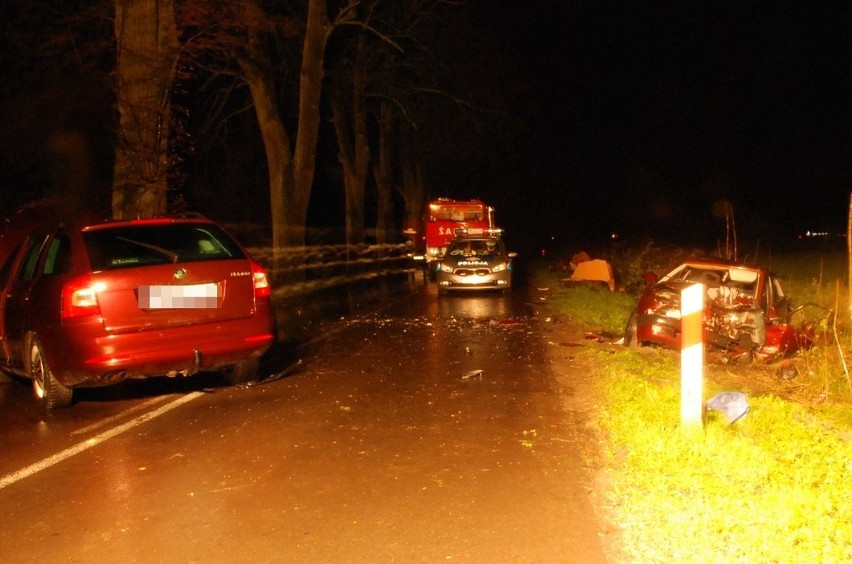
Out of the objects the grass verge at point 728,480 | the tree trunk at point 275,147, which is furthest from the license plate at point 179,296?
the tree trunk at point 275,147

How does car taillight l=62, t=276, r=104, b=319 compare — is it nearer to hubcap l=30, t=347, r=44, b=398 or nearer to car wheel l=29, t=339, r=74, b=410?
car wheel l=29, t=339, r=74, b=410

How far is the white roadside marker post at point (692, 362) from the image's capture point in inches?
254

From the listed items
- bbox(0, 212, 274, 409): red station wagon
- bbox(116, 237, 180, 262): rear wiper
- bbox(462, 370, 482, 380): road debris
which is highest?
bbox(116, 237, 180, 262): rear wiper

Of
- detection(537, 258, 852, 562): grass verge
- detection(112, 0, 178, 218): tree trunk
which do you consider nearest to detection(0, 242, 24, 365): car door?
detection(112, 0, 178, 218): tree trunk

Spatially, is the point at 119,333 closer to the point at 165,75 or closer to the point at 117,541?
the point at 117,541

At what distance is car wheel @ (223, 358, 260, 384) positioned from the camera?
9281mm

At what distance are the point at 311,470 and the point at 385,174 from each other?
115 feet

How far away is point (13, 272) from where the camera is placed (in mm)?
9273

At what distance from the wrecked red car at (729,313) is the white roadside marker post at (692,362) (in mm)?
3694

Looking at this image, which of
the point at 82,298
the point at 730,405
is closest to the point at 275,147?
the point at 82,298

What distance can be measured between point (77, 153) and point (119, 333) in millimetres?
16007

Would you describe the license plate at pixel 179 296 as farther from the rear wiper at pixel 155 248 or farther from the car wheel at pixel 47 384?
the car wheel at pixel 47 384

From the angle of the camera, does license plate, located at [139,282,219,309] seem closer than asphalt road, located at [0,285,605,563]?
No

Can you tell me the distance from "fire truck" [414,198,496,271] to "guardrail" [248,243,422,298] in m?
1.96
